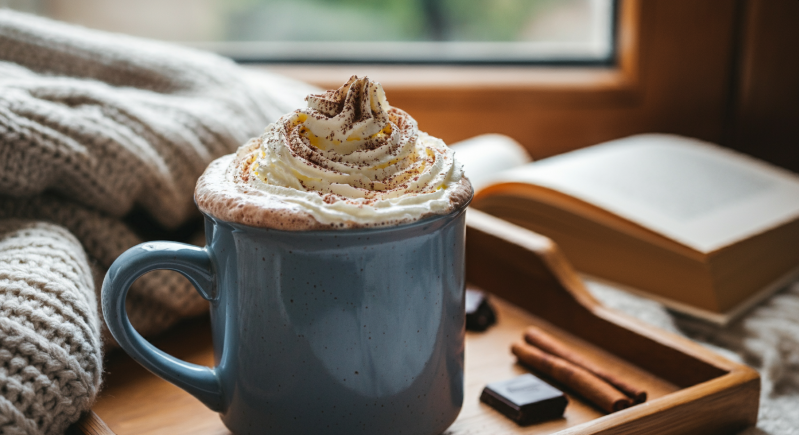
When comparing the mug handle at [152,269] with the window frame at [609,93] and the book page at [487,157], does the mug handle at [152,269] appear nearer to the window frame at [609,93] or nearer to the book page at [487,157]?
the book page at [487,157]

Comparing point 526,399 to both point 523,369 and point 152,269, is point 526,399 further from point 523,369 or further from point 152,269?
point 152,269

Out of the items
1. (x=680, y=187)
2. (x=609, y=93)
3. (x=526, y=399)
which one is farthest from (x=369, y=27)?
(x=526, y=399)

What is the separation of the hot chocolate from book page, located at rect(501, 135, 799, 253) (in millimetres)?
364

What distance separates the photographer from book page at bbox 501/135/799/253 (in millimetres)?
734

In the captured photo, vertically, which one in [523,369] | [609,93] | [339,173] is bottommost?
[523,369]

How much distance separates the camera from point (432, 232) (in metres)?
0.40

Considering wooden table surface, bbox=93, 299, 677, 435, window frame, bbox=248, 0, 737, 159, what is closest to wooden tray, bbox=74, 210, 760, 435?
wooden table surface, bbox=93, 299, 677, 435

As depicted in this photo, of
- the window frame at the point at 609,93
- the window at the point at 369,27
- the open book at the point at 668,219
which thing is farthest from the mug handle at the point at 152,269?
the window at the point at 369,27

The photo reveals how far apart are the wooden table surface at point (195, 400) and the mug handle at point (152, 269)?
0.16ft

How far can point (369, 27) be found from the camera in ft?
4.35

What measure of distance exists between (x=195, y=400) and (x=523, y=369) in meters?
0.27

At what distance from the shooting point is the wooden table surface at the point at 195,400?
48 cm

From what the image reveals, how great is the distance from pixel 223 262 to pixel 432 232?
134mm

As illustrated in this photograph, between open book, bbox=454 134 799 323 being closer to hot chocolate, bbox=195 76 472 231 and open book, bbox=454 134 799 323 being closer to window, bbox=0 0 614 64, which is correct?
hot chocolate, bbox=195 76 472 231
